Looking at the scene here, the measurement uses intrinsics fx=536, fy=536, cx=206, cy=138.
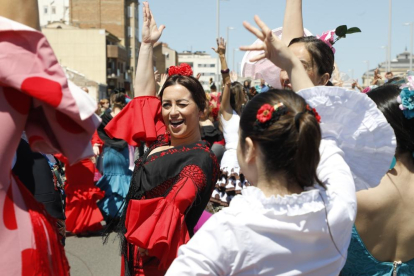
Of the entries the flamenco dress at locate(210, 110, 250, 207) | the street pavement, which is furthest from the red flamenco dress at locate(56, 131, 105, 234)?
the flamenco dress at locate(210, 110, 250, 207)

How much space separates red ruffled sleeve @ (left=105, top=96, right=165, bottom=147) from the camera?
12.5 ft

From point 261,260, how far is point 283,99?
1.88ft

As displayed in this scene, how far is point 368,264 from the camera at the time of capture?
8.23ft

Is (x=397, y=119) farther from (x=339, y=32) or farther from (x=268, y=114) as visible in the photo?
(x=268, y=114)

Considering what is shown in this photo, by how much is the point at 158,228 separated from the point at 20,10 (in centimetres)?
152

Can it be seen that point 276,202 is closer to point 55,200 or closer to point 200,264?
A: point 200,264

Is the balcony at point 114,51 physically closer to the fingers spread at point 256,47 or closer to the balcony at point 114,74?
the balcony at point 114,74

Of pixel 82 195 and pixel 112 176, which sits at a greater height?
pixel 112 176

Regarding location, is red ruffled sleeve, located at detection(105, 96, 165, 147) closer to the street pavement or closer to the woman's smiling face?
the woman's smiling face

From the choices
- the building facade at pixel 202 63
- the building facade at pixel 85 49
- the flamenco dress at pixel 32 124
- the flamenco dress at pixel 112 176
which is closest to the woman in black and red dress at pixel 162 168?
the flamenco dress at pixel 32 124

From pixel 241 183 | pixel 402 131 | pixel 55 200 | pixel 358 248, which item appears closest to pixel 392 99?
pixel 402 131

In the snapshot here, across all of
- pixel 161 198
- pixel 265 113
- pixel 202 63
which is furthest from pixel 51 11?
pixel 265 113

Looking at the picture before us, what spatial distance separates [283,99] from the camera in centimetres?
193

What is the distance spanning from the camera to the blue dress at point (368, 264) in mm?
2494
